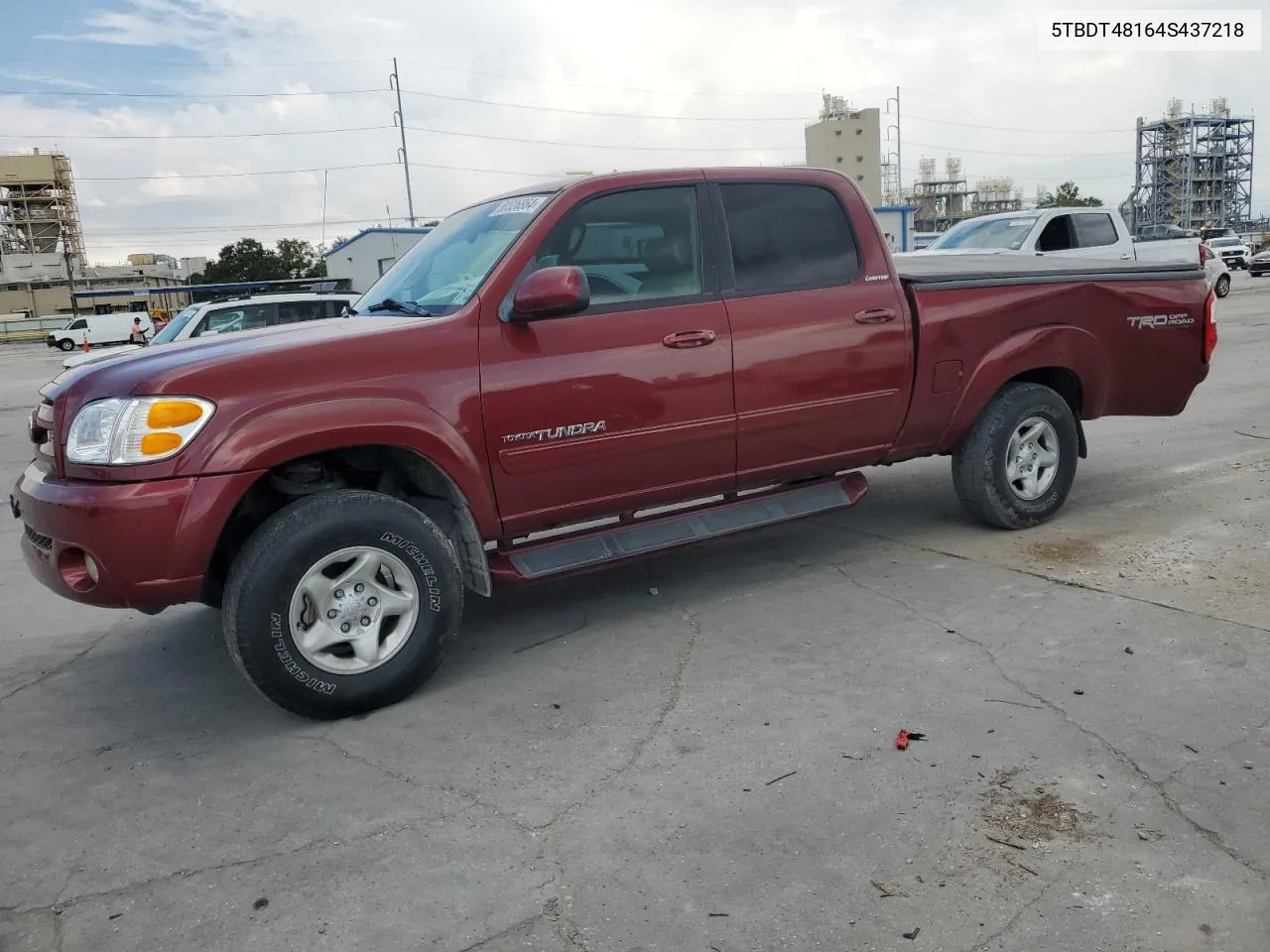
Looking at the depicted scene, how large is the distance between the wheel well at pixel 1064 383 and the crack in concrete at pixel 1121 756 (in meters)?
1.87

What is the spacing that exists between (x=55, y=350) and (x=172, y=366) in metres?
49.9

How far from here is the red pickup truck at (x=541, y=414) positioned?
3.55 meters

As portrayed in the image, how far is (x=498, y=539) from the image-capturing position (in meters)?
4.25

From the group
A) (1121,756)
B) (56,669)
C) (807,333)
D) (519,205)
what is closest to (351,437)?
(519,205)

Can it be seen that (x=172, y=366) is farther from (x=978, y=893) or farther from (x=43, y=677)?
(x=978, y=893)

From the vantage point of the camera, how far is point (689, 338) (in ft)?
14.5

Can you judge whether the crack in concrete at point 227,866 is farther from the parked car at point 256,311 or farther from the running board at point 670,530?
the parked car at point 256,311

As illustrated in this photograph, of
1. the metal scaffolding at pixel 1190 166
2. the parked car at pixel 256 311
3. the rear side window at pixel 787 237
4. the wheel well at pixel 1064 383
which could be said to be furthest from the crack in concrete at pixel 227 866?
the metal scaffolding at pixel 1190 166

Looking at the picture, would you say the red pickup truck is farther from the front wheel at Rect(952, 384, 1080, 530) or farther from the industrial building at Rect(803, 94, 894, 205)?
the industrial building at Rect(803, 94, 894, 205)

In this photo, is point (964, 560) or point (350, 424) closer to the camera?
point (350, 424)

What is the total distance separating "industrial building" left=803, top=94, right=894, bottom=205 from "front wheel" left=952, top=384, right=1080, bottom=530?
361 feet

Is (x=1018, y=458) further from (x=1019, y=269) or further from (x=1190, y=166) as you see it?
(x=1190, y=166)

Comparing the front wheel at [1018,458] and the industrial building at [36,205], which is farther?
the industrial building at [36,205]

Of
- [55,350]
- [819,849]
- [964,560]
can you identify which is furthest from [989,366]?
[55,350]
